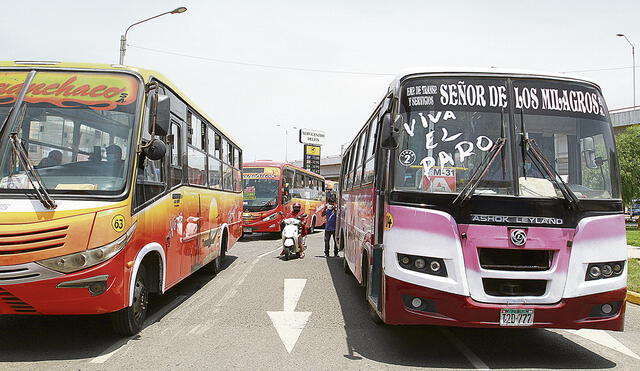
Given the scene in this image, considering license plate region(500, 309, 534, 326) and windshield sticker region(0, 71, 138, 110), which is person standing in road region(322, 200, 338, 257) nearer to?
windshield sticker region(0, 71, 138, 110)

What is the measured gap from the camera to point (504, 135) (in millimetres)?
5363

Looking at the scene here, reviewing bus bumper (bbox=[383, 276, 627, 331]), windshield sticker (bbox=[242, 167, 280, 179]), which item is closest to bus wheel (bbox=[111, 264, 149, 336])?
bus bumper (bbox=[383, 276, 627, 331])

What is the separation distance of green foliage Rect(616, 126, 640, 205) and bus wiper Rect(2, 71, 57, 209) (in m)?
36.9

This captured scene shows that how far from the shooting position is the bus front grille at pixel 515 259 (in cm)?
508

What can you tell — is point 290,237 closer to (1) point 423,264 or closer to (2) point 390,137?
(2) point 390,137

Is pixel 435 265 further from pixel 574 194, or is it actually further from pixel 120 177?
pixel 120 177

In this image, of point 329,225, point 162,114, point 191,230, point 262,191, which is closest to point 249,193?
point 262,191

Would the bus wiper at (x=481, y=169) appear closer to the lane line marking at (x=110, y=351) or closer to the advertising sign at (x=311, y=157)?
the lane line marking at (x=110, y=351)

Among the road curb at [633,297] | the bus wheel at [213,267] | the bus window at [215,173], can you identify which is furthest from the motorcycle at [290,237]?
the road curb at [633,297]

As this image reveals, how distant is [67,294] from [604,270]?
518cm

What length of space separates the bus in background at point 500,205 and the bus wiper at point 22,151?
3.37m

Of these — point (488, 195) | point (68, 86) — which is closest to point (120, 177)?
point (68, 86)

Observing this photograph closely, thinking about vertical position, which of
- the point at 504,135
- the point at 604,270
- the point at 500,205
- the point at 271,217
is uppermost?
the point at 504,135

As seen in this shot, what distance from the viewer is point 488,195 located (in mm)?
5141
